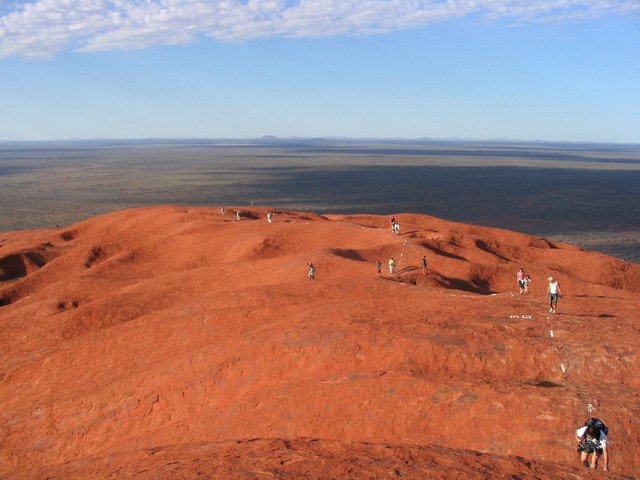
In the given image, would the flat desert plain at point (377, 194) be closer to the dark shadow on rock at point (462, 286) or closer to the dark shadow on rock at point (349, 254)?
the dark shadow on rock at point (462, 286)

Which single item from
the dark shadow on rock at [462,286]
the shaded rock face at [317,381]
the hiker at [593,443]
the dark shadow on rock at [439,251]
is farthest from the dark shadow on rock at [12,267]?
the hiker at [593,443]

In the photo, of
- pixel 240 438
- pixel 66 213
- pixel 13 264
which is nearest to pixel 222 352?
pixel 240 438

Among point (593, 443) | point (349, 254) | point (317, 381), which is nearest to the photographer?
point (593, 443)

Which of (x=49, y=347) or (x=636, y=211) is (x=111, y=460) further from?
(x=636, y=211)

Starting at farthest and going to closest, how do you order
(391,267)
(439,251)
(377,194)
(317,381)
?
(377,194) < (439,251) < (391,267) < (317,381)

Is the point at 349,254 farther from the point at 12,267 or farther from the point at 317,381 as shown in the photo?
the point at 12,267

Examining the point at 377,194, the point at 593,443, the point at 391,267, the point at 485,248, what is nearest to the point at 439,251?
the point at 485,248
